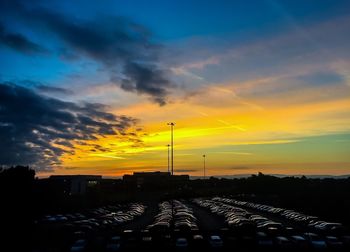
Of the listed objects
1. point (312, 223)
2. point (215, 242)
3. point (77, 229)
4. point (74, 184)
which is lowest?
point (215, 242)

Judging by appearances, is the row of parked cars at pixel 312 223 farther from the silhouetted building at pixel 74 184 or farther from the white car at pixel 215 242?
the silhouetted building at pixel 74 184

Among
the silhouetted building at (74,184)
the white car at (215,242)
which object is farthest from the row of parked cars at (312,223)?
the silhouetted building at (74,184)

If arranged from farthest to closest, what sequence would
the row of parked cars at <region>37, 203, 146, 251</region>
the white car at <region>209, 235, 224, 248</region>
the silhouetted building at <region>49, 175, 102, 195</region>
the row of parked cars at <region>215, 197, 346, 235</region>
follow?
the silhouetted building at <region>49, 175, 102, 195</region> → the row of parked cars at <region>215, 197, 346, 235</region> → the row of parked cars at <region>37, 203, 146, 251</region> → the white car at <region>209, 235, 224, 248</region>

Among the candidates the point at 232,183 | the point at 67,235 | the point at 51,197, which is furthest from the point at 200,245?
the point at 232,183

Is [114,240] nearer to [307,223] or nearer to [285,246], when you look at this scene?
[285,246]

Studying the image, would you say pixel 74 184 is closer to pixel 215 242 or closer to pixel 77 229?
pixel 77 229

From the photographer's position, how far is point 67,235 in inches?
1550

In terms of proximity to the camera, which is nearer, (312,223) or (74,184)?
(312,223)

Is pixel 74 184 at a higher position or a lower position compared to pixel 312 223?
higher

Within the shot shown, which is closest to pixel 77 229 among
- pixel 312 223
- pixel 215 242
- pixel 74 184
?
pixel 215 242

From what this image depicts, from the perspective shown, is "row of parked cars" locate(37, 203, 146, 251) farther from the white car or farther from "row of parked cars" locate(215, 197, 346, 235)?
"row of parked cars" locate(215, 197, 346, 235)

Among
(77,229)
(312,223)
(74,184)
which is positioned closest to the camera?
(77,229)

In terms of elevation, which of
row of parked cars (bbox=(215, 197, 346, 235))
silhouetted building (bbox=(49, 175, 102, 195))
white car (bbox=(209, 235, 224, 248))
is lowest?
white car (bbox=(209, 235, 224, 248))

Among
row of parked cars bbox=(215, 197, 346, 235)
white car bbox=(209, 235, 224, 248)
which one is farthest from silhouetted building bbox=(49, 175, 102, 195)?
white car bbox=(209, 235, 224, 248)
